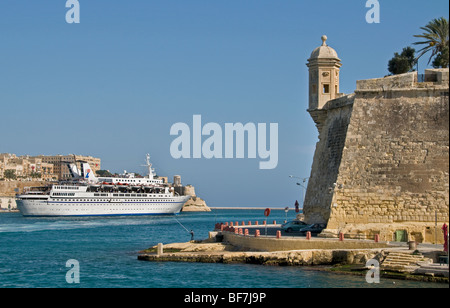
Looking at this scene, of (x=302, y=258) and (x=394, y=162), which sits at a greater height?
(x=394, y=162)

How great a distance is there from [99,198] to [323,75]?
186 ft

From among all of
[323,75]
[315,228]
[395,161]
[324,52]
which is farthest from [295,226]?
[324,52]

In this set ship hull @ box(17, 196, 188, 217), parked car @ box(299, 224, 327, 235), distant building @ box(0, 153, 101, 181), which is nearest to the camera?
parked car @ box(299, 224, 327, 235)

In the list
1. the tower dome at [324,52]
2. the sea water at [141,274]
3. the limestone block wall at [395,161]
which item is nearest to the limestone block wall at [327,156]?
the limestone block wall at [395,161]

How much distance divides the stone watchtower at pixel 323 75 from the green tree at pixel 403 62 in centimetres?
558

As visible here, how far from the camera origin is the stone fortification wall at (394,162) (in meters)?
22.2

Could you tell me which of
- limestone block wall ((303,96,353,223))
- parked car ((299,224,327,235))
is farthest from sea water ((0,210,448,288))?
limestone block wall ((303,96,353,223))

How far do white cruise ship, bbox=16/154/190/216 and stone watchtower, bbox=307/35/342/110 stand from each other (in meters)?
55.4

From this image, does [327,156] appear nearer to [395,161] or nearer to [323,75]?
[323,75]

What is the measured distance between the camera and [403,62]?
3125 centimetres

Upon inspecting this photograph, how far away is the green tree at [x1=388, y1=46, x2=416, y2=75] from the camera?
3125 centimetres

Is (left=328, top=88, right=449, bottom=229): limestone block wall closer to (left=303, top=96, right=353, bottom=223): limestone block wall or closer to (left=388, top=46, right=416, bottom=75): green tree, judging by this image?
(left=303, top=96, right=353, bottom=223): limestone block wall

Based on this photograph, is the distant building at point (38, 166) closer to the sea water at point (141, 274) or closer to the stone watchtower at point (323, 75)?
the sea water at point (141, 274)
